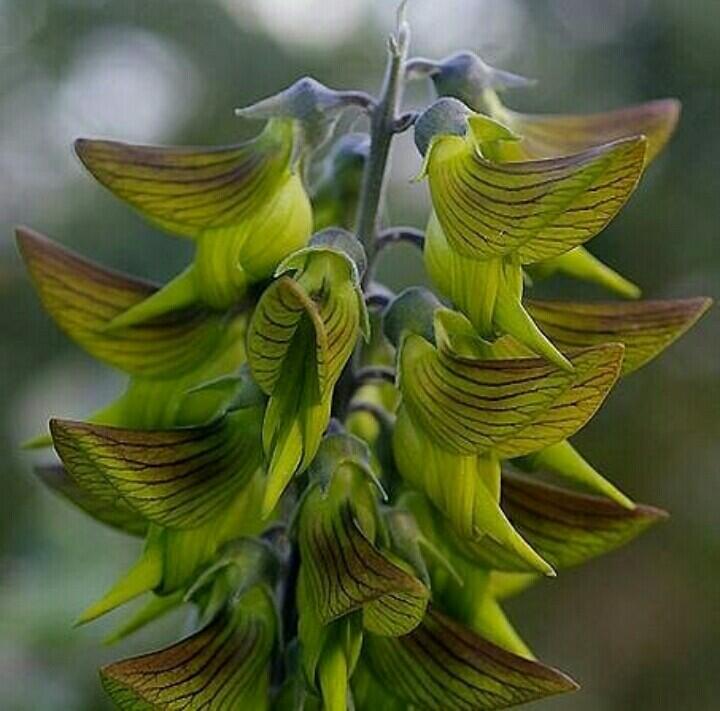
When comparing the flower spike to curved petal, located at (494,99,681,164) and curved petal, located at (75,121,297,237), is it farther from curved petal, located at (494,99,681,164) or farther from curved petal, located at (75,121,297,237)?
curved petal, located at (494,99,681,164)

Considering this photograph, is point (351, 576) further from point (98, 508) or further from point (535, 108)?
point (535, 108)

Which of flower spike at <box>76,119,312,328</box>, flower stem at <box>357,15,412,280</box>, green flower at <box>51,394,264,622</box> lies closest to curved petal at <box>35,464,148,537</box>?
green flower at <box>51,394,264,622</box>

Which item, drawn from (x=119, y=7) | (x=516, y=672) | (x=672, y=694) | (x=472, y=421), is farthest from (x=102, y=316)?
(x=119, y=7)

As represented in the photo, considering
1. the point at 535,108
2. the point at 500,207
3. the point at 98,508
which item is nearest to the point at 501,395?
the point at 500,207

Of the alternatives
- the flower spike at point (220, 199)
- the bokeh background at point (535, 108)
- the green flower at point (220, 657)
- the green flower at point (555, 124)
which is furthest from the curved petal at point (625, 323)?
the bokeh background at point (535, 108)

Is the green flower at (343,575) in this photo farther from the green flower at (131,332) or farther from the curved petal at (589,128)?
the curved petal at (589,128)

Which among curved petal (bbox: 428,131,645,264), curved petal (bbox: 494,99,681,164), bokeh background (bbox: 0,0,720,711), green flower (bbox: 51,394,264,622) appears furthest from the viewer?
bokeh background (bbox: 0,0,720,711)
